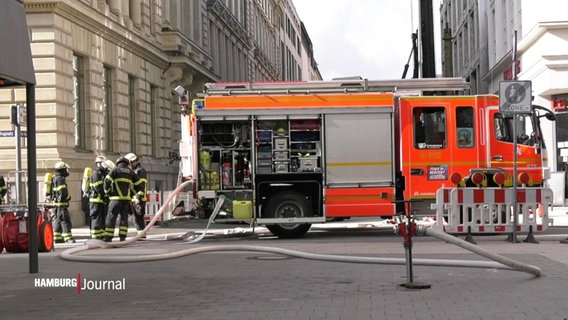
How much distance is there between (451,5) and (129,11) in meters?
34.8

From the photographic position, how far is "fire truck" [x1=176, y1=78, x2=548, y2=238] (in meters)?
14.4

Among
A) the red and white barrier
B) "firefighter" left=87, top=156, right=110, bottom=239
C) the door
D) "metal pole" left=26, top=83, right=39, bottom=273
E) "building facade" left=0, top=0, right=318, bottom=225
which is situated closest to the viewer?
"metal pole" left=26, top=83, right=39, bottom=273

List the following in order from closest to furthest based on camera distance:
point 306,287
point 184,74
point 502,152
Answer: point 306,287 → point 502,152 → point 184,74

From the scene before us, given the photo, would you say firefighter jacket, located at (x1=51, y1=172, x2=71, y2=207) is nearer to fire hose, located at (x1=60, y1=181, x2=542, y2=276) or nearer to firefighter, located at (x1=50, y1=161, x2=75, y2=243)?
firefighter, located at (x1=50, y1=161, x2=75, y2=243)

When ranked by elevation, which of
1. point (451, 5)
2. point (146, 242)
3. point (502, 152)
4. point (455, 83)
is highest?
point (451, 5)

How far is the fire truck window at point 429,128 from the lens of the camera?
14.5 metres

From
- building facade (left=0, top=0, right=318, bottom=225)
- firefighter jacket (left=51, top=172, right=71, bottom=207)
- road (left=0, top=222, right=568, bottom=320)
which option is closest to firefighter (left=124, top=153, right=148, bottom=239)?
firefighter jacket (left=51, top=172, right=71, bottom=207)

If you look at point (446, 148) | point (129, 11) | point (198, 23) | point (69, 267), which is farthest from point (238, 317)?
point (198, 23)

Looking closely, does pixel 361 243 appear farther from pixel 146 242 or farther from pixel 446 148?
pixel 146 242

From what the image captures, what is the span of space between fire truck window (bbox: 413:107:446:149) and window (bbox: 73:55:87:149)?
11680 mm

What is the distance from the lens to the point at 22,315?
6734 millimetres

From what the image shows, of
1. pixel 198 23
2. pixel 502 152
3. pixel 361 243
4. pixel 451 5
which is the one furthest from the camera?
pixel 451 5

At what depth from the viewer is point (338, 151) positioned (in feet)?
47.2

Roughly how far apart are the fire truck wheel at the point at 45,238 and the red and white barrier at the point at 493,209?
685cm
